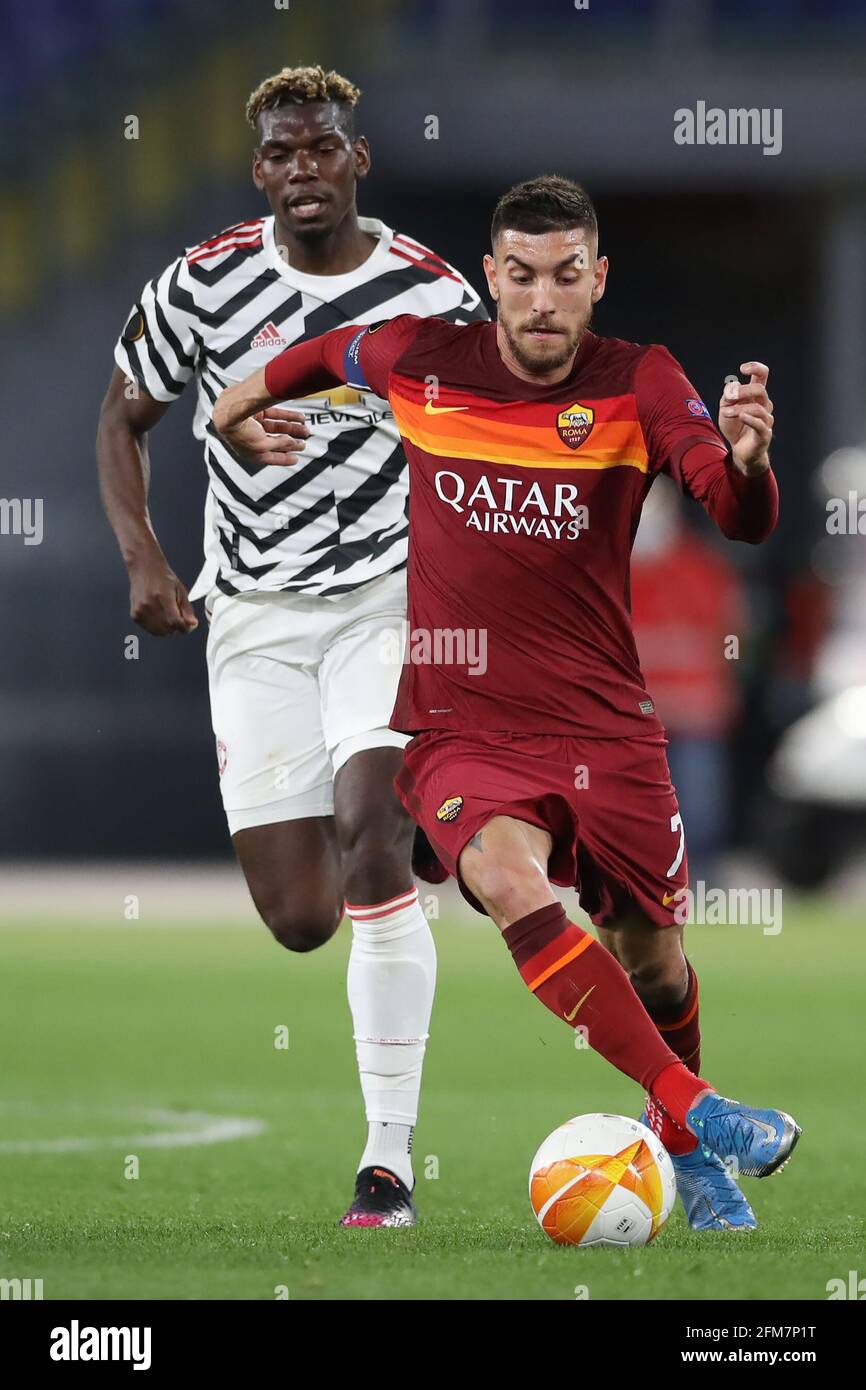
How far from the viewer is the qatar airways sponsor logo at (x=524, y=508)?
5031mm

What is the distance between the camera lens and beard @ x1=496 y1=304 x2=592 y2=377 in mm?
5012

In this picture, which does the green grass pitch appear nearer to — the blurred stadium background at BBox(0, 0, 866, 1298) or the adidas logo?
the blurred stadium background at BBox(0, 0, 866, 1298)

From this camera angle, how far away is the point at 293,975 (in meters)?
11.3

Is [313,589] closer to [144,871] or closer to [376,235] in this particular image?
→ [376,235]

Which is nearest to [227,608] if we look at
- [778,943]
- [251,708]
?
[251,708]

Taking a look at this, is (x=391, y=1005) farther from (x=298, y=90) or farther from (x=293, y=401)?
(x=298, y=90)

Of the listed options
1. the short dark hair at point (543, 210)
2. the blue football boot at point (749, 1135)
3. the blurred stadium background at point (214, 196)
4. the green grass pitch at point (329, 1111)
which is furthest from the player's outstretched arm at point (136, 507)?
the blurred stadium background at point (214, 196)

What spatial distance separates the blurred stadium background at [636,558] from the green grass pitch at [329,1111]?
5 cm

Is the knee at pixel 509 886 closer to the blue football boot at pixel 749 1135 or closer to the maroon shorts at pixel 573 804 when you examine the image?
the maroon shorts at pixel 573 804

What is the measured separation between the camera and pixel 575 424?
16.5ft

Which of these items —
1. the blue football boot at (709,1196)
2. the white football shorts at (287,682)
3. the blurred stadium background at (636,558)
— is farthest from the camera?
the blurred stadium background at (636,558)

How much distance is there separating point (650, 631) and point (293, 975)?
130 inches

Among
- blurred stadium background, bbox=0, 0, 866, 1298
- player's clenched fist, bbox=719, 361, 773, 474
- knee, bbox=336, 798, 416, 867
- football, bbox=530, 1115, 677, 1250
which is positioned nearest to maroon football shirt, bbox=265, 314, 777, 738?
knee, bbox=336, 798, 416, 867

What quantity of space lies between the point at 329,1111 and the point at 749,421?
3788mm
